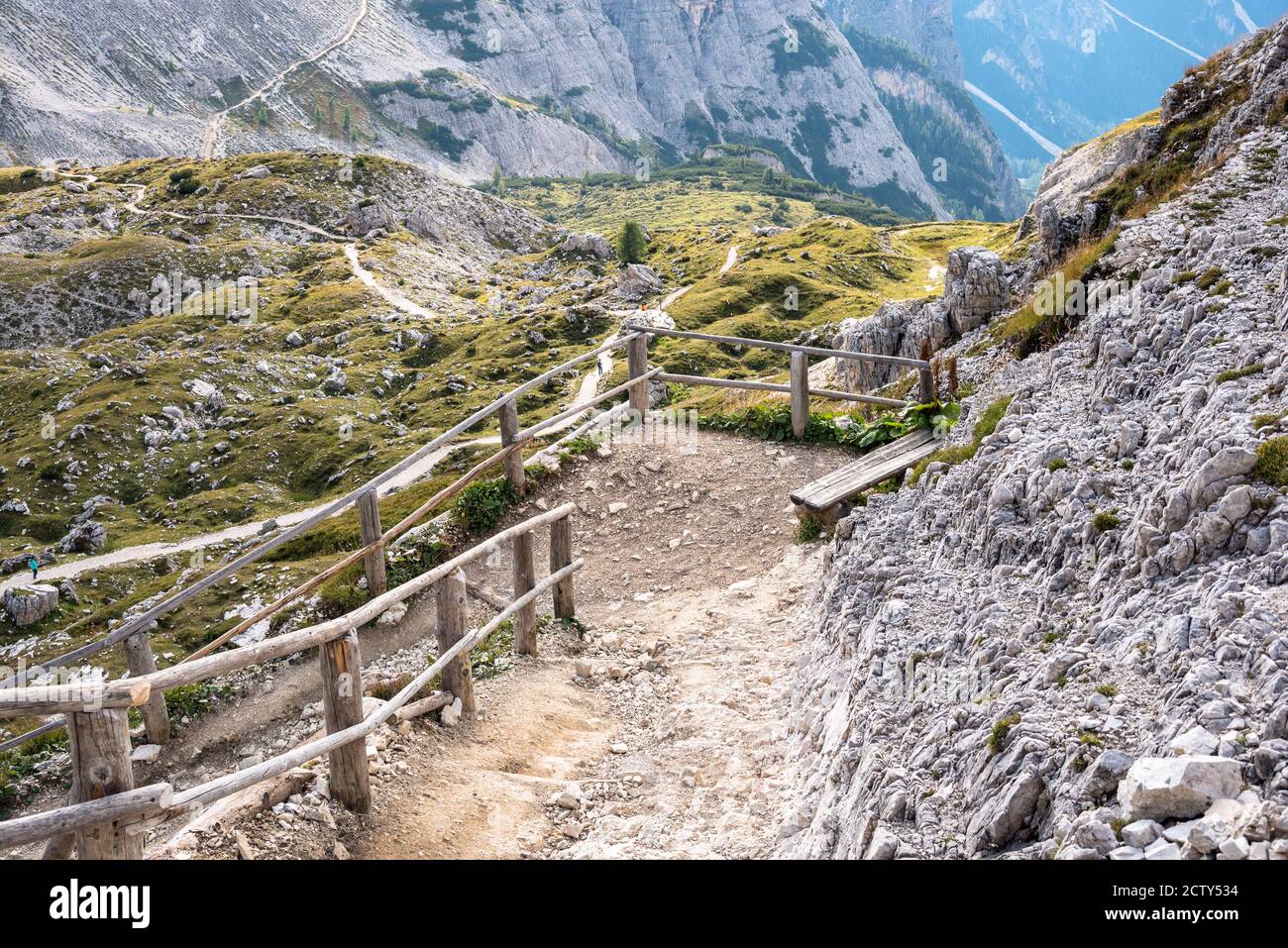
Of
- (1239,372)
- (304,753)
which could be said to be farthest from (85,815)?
(1239,372)

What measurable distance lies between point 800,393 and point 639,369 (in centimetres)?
343

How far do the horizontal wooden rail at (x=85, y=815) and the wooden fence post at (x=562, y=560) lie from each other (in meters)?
7.26

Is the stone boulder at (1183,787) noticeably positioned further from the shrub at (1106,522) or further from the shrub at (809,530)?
the shrub at (809,530)

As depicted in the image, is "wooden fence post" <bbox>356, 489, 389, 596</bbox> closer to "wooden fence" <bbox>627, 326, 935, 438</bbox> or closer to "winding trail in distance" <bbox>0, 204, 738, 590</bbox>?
"wooden fence" <bbox>627, 326, 935, 438</bbox>

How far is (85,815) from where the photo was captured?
224 inches

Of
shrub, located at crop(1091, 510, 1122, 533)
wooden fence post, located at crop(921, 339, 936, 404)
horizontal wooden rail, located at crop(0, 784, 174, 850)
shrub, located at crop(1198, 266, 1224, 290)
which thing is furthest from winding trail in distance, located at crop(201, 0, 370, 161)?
shrub, located at crop(1091, 510, 1122, 533)

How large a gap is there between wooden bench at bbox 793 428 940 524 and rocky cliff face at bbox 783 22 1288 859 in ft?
5.13

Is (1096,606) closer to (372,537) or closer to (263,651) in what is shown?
(263,651)

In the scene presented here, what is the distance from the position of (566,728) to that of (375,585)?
640 cm

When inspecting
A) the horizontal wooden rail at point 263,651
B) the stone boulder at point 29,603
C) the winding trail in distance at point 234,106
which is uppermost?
the winding trail in distance at point 234,106

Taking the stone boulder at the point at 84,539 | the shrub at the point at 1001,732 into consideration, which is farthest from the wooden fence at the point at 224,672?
the stone boulder at the point at 84,539

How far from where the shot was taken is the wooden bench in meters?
14.2

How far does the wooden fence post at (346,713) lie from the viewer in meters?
7.68
